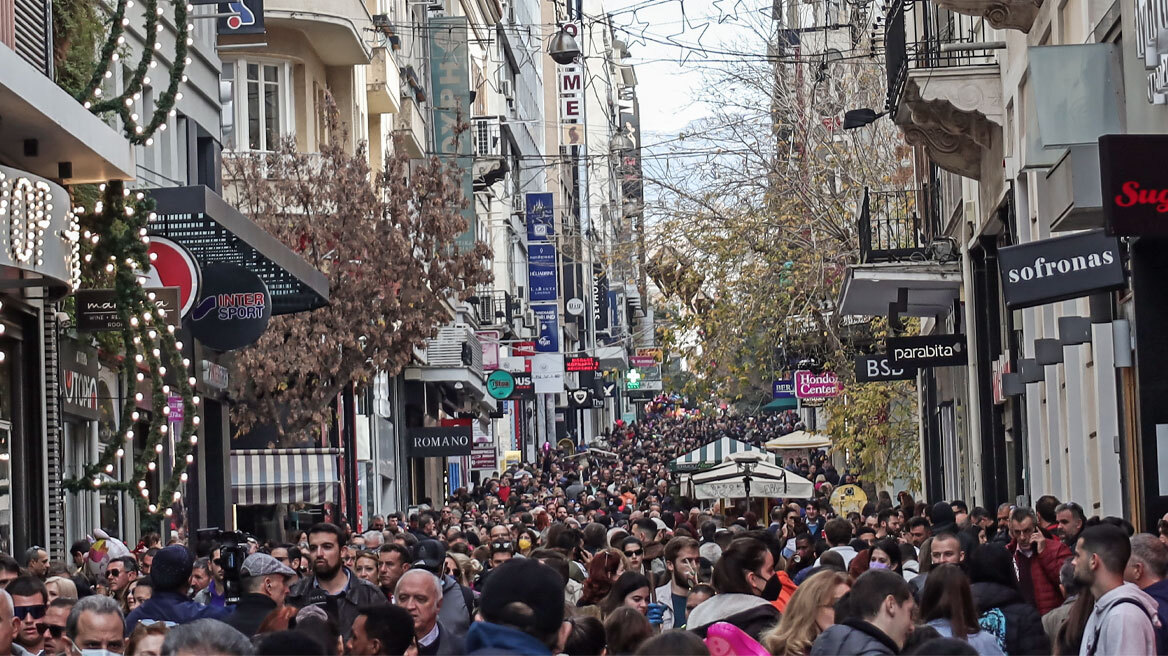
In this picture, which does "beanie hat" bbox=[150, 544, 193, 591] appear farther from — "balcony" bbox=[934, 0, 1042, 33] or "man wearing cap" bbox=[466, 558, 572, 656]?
"balcony" bbox=[934, 0, 1042, 33]

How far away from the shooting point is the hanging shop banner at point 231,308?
76.3 feet

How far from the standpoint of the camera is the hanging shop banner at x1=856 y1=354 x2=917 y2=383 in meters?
26.8

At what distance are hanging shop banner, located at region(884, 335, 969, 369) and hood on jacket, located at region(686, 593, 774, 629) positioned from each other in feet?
58.5

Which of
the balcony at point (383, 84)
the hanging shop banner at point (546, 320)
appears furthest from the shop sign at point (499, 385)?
the hanging shop banner at point (546, 320)

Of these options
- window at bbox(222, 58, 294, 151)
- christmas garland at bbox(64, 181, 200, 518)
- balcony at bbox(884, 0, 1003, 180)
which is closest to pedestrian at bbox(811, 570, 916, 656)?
christmas garland at bbox(64, 181, 200, 518)

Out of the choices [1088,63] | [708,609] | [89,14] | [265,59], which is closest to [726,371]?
[265,59]

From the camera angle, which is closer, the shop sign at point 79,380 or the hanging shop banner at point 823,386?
the shop sign at point 79,380

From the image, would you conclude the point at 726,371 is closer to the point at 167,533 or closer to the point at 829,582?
the point at 167,533

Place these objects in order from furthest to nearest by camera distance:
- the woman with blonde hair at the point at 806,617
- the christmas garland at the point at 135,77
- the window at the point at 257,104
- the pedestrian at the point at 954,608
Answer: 1. the window at the point at 257,104
2. the christmas garland at the point at 135,77
3. the pedestrian at the point at 954,608
4. the woman with blonde hair at the point at 806,617

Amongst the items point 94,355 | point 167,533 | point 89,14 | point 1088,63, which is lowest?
point 167,533

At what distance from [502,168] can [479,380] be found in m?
5.99

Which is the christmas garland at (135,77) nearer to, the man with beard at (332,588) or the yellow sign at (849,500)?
the man with beard at (332,588)

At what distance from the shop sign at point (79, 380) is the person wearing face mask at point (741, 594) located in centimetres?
1358

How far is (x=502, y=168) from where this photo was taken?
53688 mm
